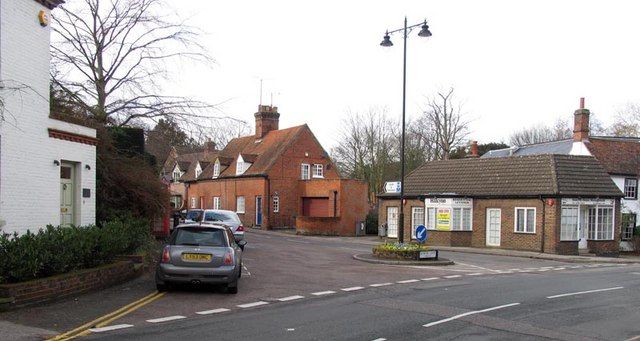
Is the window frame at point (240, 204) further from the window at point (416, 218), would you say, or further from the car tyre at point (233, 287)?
the car tyre at point (233, 287)

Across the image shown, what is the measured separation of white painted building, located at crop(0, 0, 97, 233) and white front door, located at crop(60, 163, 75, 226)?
2.6 inches

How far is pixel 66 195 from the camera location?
624 inches

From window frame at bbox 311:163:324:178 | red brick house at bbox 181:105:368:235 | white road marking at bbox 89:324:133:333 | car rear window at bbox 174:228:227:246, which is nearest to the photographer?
white road marking at bbox 89:324:133:333

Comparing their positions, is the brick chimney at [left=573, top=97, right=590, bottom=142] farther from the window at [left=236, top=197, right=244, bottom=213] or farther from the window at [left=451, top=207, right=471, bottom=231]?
the window at [left=236, top=197, right=244, bottom=213]

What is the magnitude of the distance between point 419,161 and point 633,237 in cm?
2454

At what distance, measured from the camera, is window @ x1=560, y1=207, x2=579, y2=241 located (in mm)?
29491

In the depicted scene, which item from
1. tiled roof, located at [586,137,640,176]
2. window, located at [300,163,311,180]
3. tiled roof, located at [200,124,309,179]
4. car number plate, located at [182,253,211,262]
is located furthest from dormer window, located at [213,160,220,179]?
car number plate, located at [182,253,211,262]

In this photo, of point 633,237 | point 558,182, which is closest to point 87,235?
point 558,182

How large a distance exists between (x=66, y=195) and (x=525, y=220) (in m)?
23.1

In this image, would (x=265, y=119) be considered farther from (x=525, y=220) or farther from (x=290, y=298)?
(x=290, y=298)

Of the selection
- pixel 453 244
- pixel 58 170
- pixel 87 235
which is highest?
pixel 58 170

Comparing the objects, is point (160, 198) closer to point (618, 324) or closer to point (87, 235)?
point (87, 235)

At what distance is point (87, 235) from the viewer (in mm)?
12523

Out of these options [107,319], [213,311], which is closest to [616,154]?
[213,311]
